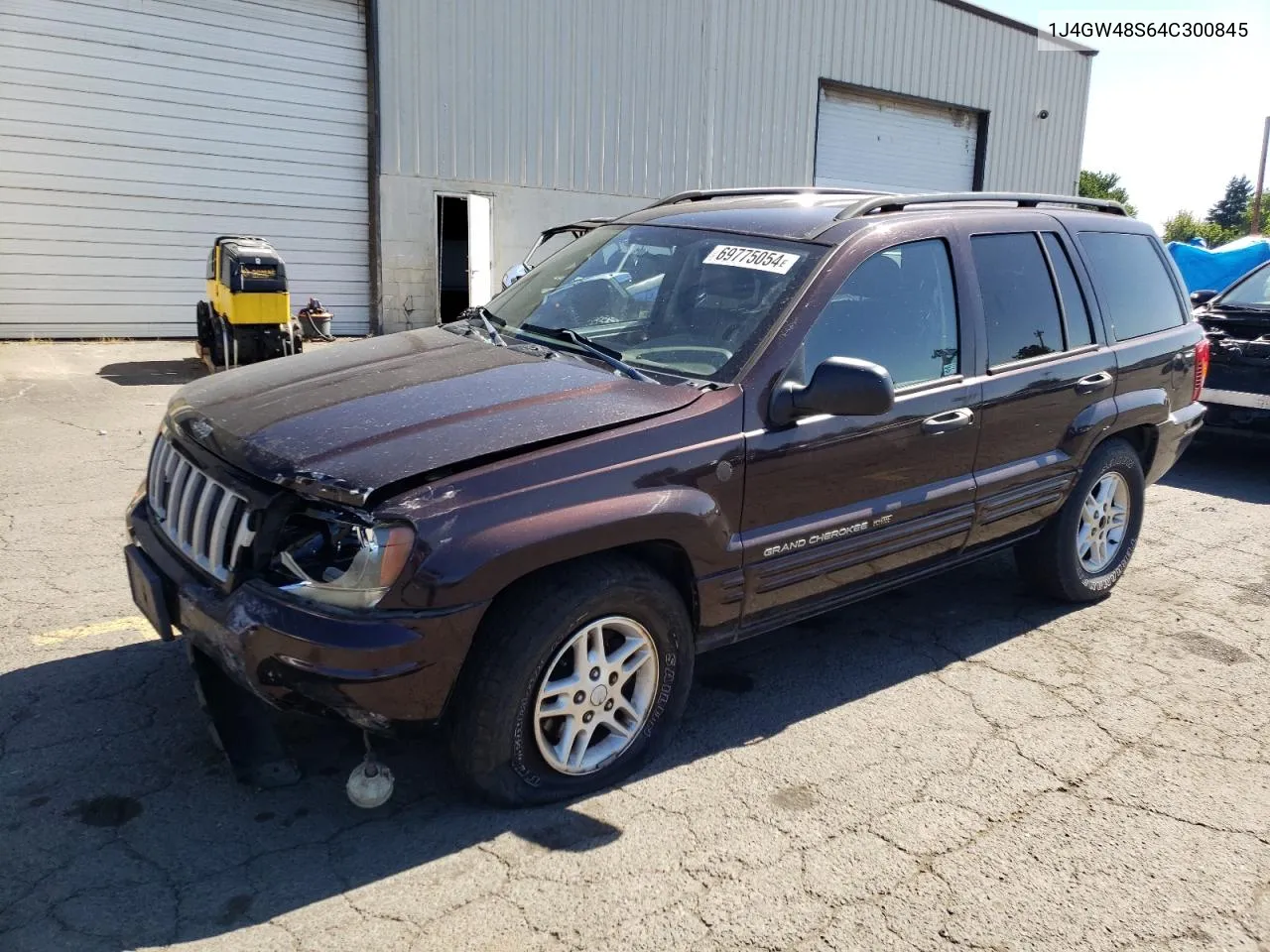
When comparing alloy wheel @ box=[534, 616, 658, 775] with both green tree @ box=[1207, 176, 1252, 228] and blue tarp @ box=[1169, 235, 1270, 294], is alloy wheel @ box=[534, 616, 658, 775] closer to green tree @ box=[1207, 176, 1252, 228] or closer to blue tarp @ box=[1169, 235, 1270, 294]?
blue tarp @ box=[1169, 235, 1270, 294]

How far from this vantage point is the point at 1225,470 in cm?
812

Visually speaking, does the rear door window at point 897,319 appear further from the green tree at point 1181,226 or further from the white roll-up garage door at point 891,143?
the green tree at point 1181,226

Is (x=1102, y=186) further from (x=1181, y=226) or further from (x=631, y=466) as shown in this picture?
(x=631, y=466)

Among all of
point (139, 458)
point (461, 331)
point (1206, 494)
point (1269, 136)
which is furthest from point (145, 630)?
point (1269, 136)

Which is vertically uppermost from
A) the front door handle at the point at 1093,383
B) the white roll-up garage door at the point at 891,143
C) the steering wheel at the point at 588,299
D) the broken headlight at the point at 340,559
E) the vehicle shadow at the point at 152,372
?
the white roll-up garage door at the point at 891,143

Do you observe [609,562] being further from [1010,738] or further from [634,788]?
[1010,738]

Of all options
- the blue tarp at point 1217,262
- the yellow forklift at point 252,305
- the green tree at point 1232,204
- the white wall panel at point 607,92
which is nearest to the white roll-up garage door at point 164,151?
the white wall panel at point 607,92

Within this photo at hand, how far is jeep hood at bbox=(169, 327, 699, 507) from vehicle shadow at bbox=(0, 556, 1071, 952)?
100 centimetres

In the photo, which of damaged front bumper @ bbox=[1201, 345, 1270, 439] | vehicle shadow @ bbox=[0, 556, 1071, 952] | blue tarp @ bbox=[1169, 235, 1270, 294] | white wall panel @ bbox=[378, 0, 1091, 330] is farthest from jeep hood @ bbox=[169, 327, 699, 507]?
blue tarp @ bbox=[1169, 235, 1270, 294]

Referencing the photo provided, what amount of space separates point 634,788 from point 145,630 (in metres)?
→ 2.21

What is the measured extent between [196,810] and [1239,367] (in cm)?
781

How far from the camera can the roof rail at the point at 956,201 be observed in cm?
392

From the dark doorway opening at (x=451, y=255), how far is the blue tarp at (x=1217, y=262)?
9815 mm

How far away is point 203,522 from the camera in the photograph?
3.02m
